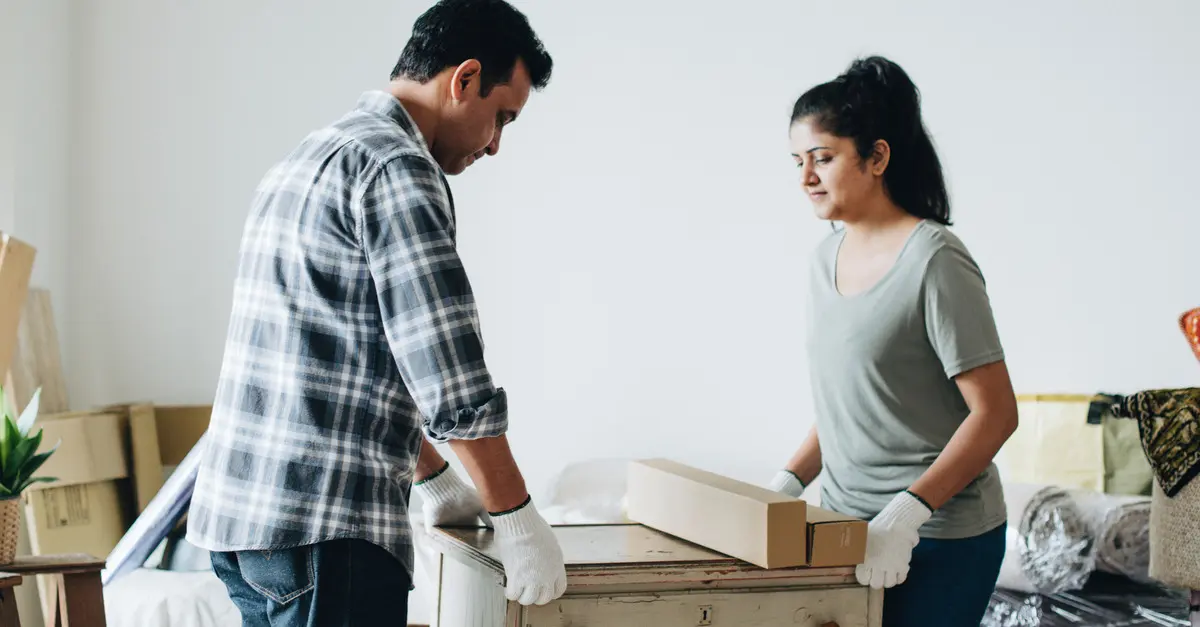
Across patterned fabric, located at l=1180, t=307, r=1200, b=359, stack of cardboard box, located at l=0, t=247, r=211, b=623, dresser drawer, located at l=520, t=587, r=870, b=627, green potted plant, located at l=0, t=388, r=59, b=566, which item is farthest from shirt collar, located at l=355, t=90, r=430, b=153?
stack of cardboard box, located at l=0, t=247, r=211, b=623

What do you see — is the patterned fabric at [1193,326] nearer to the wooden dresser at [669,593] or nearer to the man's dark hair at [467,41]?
the wooden dresser at [669,593]

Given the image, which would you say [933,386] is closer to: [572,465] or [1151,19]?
[572,465]

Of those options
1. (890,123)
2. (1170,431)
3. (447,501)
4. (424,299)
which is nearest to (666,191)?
(1170,431)

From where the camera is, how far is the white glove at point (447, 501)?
1480 millimetres

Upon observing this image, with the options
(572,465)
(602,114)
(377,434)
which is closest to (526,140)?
(602,114)

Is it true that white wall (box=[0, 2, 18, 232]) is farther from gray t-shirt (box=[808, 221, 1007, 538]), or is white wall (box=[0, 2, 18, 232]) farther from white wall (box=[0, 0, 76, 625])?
gray t-shirt (box=[808, 221, 1007, 538])

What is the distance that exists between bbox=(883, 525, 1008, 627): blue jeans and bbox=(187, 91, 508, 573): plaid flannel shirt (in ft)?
1.95

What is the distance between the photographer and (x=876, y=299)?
4.54ft

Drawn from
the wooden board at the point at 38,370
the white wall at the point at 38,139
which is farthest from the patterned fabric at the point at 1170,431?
the white wall at the point at 38,139

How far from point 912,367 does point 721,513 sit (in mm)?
312

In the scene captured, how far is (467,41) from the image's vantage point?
1.24 m

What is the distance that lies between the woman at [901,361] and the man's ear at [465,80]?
19.0 inches

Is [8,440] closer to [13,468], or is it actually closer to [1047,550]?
[13,468]

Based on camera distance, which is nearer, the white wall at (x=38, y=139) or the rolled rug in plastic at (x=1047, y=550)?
the rolled rug in plastic at (x=1047, y=550)
